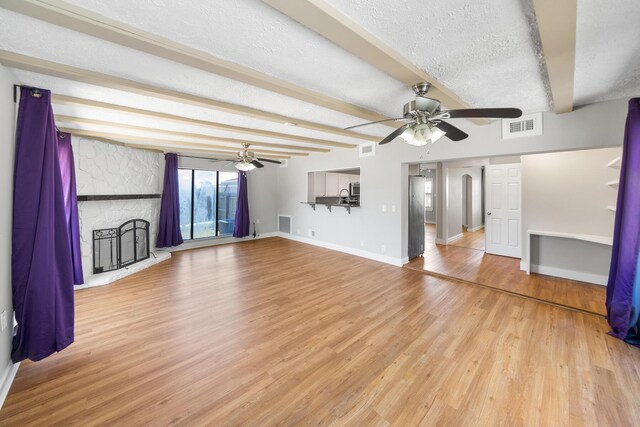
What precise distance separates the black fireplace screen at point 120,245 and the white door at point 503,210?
25.6 feet

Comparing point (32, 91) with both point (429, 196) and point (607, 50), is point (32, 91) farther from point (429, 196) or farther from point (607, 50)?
point (429, 196)

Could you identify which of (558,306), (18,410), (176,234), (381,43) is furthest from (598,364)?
(176,234)

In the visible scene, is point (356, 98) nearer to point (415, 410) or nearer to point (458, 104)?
point (458, 104)

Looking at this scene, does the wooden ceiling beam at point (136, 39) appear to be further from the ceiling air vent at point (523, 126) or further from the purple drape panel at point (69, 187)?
the ceiling air vent at point (523, 126)

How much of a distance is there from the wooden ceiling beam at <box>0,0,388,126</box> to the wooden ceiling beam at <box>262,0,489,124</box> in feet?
Result: 2.57

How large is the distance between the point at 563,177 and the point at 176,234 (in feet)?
26.3

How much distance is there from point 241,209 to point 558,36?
22.8 ft

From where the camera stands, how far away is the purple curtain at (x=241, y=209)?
7148 millimetres

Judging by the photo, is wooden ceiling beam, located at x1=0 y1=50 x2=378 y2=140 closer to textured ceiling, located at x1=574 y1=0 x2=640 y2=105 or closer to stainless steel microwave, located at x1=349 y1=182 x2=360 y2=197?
textured ceiling, located at x1=574 y1=0 x2=640 y2=105

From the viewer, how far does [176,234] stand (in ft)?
19.7

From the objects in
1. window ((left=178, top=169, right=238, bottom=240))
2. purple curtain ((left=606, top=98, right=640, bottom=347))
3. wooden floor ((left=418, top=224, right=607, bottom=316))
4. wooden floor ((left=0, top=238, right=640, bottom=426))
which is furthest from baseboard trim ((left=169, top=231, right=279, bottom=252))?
purple curtain ((left=606, top=98, right=640, bottom=347))

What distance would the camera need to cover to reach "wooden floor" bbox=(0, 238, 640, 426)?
5.32 ft

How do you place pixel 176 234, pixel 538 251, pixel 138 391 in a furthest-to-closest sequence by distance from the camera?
pixel 176 234
pixel 538 251
pixel 138 391

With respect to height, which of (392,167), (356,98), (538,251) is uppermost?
(356,98)
